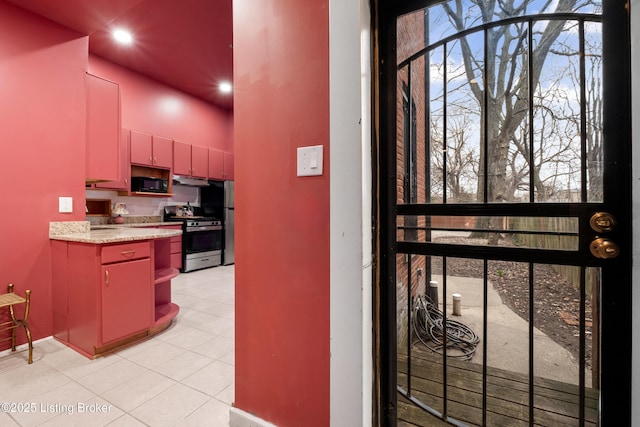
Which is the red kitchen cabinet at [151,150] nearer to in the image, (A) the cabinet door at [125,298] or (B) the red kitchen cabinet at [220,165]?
(B) the red kitchen cabinet at [220,165]

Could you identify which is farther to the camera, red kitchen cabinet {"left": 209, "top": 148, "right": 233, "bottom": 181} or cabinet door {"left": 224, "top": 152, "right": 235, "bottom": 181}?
cabinet door {"left": 224, "top": 152, "right": 235, "bottom": 181}

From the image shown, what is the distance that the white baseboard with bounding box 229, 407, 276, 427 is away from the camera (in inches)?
48.4

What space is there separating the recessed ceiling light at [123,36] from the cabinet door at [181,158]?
1510 mm

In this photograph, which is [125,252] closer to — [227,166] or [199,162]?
[199,162]

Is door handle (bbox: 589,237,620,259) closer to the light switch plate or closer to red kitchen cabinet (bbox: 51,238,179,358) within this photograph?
the light switch plate

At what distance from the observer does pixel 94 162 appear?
2.57 metres

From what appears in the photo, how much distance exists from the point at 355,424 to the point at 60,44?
3.57m

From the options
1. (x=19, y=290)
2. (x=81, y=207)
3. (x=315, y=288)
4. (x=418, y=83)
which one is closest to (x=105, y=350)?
(x=19, y=290)

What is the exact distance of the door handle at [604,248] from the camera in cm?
82

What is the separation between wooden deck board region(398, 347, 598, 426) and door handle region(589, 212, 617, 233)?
1046mm

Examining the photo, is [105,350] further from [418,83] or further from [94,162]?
[418,83]

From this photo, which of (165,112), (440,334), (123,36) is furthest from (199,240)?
(440,334)

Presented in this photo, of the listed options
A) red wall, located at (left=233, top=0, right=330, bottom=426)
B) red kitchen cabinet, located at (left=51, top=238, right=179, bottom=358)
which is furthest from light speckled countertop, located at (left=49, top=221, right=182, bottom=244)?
red wall, located at (left=233, top=0, right=330, bottom=426)

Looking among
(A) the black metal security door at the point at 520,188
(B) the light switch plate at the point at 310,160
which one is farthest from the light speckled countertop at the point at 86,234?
(A) the black metal security door at the point at 520,188
